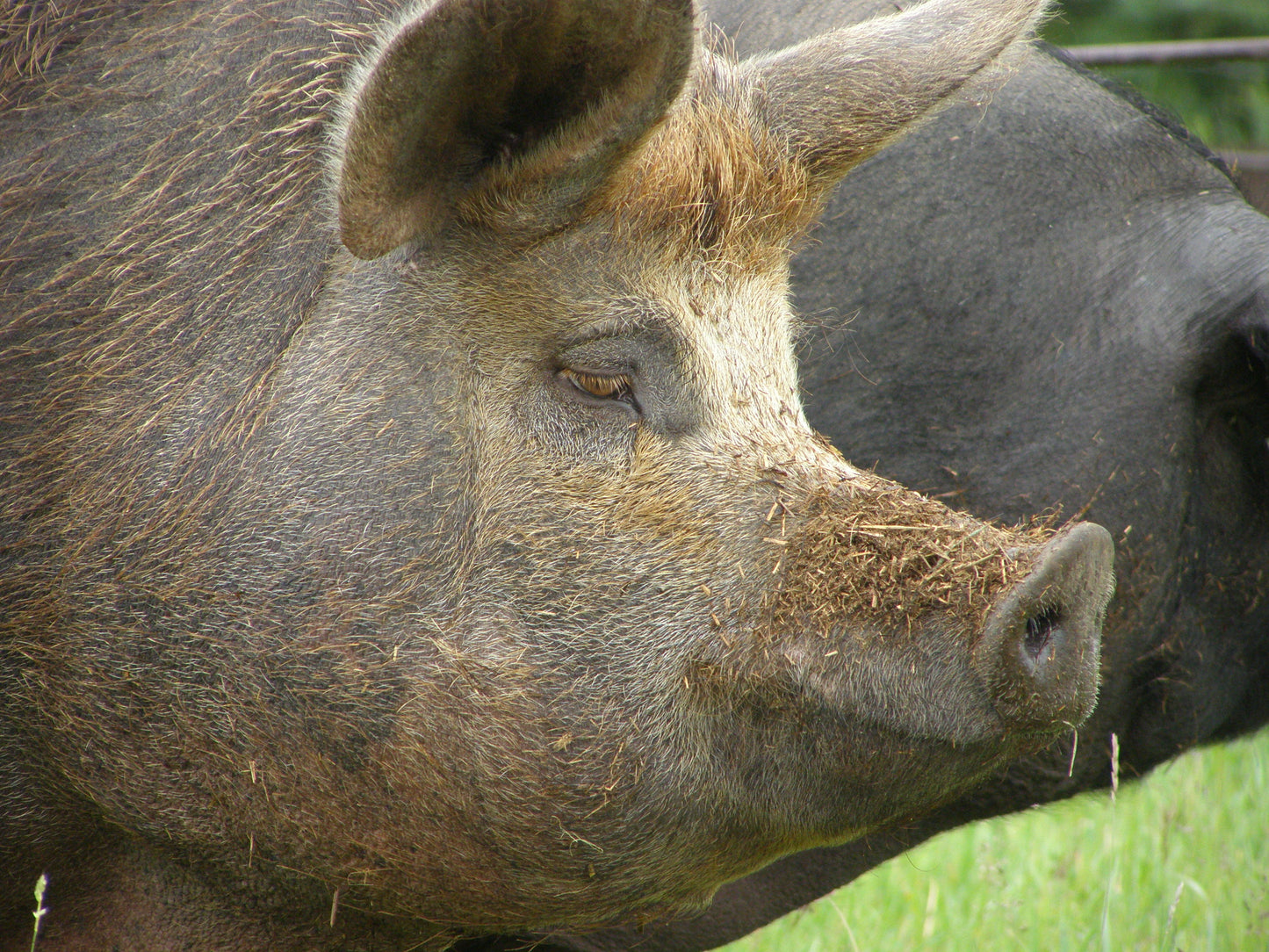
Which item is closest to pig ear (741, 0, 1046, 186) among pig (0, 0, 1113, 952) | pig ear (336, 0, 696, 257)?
pig (0, 0, 1113, 952)

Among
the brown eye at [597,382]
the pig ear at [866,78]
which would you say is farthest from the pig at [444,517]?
the pig ear at [866,78]

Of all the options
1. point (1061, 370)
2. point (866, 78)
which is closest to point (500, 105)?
point (866, 78)

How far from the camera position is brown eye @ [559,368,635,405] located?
2.64 m

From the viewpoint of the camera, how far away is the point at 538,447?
2607mm

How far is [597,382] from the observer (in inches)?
104

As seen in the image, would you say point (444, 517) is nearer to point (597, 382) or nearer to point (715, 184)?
point (597, 382)

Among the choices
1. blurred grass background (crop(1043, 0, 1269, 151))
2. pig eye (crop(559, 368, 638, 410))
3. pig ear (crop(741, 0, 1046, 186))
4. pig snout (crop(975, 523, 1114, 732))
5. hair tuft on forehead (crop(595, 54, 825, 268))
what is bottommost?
pig snout (crop(975, 523, 1114, 732))

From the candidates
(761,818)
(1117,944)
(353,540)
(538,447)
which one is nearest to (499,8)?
(538,447)

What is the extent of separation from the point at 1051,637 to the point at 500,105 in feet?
4.55

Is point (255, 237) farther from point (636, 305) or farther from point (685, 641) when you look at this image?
point (685, 641)

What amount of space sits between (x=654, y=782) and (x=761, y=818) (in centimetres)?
22

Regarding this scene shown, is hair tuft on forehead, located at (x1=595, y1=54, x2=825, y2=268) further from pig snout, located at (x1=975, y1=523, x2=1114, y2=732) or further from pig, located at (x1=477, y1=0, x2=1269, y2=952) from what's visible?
pig snout, located at (x1=975, y1=523, x2=1114, y2=732)

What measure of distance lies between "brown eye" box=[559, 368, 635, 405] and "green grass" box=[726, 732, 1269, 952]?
2.07 m

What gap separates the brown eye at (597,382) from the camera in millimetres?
2639
